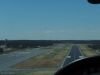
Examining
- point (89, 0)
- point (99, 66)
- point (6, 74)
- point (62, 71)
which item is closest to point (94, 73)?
point (99, 66)

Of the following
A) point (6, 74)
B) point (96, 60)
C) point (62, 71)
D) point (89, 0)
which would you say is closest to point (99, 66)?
A: point (96, 60)

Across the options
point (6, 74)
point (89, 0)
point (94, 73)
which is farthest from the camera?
point (6, 74)

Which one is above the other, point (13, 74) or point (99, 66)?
point (99, 66)

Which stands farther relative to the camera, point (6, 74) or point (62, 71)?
point (6, 74)

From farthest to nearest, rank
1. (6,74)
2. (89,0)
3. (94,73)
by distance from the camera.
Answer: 1. (6,74)
2. (89,0)
3. (94,73)

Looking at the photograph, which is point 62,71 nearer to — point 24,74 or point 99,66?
point 99,66

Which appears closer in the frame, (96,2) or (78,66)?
(78,66)

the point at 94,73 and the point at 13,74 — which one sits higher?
the point at 94,73

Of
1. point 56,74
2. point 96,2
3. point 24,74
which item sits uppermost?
point 96,2

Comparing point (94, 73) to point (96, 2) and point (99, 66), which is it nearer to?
point (99, 66)
